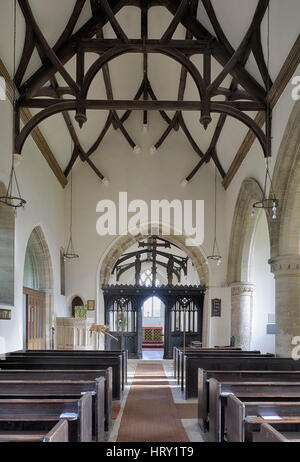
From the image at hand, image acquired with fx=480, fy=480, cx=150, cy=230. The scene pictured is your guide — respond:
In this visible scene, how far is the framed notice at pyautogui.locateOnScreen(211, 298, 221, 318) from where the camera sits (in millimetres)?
12820

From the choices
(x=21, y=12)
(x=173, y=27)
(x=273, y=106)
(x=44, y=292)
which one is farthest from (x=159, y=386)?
(x=21, y=12)

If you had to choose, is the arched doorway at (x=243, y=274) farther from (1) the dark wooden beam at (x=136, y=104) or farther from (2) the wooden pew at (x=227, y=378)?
(2) the wooden pew at (x=227, y=378)

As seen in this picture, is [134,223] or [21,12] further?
[134,223]

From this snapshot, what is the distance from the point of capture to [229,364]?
22.8 feet

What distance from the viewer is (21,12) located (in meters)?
7.44

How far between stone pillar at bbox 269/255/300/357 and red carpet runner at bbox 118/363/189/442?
2045 millimetres

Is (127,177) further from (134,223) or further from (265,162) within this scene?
(265,162)

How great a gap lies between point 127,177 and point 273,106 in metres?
5.64

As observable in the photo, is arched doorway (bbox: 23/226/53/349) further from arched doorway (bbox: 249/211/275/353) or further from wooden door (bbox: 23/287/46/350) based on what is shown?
arched doorway (bbox: 249/211/275/353)

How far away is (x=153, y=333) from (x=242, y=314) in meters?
7.81

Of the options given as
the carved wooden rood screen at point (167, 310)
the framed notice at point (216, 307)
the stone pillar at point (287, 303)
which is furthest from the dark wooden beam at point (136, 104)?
the carved wooden rood screen at point (167, 310)

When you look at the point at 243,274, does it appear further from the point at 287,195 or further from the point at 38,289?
the point at 38,289

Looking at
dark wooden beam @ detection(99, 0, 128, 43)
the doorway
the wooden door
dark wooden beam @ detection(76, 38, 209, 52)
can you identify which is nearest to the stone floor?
the doorway

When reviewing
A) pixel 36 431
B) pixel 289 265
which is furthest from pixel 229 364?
pixel 36 431
